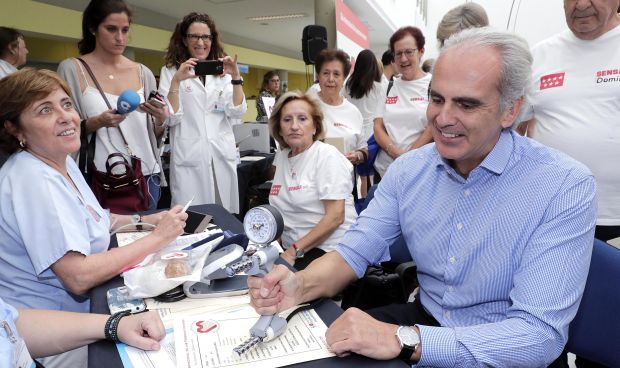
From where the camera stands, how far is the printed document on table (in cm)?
90

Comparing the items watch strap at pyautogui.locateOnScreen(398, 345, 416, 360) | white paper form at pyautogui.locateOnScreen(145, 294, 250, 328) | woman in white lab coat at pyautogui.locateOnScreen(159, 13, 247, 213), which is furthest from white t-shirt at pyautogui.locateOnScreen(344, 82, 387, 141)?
watch strap at pyautogui.locateOnScreen(398, 345, 416, 360)

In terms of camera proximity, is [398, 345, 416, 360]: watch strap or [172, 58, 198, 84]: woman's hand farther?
[172, 58, 198, 84]: woman's hand

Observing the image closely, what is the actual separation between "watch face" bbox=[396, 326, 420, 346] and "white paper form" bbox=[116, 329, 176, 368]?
1.64 ft

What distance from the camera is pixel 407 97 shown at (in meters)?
2.93

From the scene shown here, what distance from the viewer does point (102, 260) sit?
1.31 meters

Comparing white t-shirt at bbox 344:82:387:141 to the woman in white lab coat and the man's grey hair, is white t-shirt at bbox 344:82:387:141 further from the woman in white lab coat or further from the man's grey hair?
the man's grey hair

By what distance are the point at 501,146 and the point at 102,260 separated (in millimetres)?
1228

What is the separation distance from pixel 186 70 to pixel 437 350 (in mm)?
2212

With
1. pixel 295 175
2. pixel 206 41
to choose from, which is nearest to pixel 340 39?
pixel 206 41

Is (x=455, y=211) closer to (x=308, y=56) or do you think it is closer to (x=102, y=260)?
(x=102, y=260)

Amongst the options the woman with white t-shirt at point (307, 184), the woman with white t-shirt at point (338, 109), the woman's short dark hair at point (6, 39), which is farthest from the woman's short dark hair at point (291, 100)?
the woman's short dark hair at point (6, 39)

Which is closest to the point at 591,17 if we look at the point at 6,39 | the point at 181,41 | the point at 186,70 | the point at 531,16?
the point at 186,70

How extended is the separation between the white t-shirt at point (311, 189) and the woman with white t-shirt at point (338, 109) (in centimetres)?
86

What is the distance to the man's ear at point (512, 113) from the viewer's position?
3.90ft
